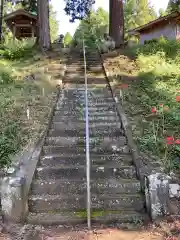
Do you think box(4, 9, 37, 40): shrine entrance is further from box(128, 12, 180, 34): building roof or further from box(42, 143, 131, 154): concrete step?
box(42, 143, 131, 154): concrete step

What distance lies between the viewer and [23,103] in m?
6.59

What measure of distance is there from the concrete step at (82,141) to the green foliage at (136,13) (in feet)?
122

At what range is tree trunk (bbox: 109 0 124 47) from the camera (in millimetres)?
13180

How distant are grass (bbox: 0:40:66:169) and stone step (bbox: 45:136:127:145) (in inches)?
11.8

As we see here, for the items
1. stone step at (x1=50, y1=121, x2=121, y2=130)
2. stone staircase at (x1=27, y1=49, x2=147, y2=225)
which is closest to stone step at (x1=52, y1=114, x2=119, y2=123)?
stone staircase at (x1=27, y1=49, x2=147, y2=225)

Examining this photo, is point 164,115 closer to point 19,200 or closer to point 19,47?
point 19,200

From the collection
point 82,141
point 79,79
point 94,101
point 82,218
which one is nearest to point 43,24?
point 79,79

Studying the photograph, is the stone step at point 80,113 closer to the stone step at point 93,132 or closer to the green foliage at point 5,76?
the stone step at point 93,132

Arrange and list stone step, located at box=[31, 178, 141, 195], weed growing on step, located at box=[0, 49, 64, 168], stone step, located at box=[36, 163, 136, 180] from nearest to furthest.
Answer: stone step, located at box=[31, 178, 141, 195], stone step, located at box=[36, 163, 136, 180], weed growing on step, located at box=[0, 49, 64, 168]

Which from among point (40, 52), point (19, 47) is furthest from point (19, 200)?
point (19, 47)

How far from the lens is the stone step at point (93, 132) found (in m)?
5.49

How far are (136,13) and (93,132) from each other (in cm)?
4169

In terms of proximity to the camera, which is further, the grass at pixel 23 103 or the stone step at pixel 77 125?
the stone step at pixel 77 125

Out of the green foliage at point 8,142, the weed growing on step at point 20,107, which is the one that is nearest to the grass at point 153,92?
the weed growing on step at point 20,107
